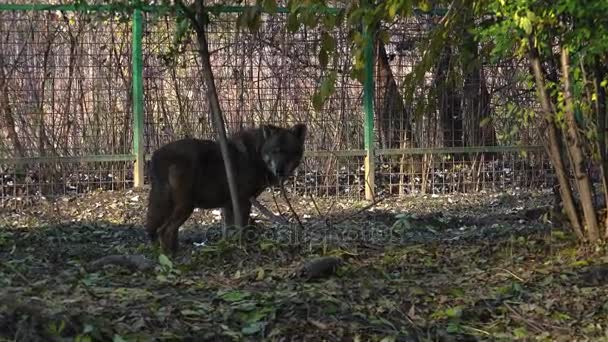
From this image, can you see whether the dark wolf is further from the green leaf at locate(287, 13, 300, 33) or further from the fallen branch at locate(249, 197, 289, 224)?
the green leaf at locate(287, 13, 300, 33)

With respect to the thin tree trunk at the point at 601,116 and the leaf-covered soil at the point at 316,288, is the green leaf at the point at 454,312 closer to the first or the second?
the leaf-covered soil at the point at 316,288

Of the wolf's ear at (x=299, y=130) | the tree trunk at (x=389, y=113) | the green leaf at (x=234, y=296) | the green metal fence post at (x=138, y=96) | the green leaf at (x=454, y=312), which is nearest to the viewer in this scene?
the green leaf at (x=454, y=312)

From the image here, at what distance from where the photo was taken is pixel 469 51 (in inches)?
345

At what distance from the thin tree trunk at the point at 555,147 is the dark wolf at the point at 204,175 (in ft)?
9.22

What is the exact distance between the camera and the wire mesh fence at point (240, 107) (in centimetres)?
1270

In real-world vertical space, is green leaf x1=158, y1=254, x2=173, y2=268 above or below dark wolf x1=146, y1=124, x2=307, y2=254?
below

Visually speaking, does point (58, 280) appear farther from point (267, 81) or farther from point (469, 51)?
point (267, 81)

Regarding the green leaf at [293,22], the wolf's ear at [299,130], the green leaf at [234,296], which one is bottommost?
the green leaf at [234,296]

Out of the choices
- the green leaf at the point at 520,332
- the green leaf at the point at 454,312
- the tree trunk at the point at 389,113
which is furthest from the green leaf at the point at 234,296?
the tree trunk at the point at 389,113

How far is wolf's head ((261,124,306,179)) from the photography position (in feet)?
32.1

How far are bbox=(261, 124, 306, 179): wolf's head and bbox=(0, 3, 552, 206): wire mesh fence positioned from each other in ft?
9.38

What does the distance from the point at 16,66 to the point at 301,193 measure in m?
4.03

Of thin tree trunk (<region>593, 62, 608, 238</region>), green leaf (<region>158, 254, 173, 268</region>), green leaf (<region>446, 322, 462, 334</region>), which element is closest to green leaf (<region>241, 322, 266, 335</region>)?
green leaf (<region>446, 322, 462, 334</region>)

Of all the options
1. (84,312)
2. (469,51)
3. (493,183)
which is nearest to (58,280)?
(84,312)
